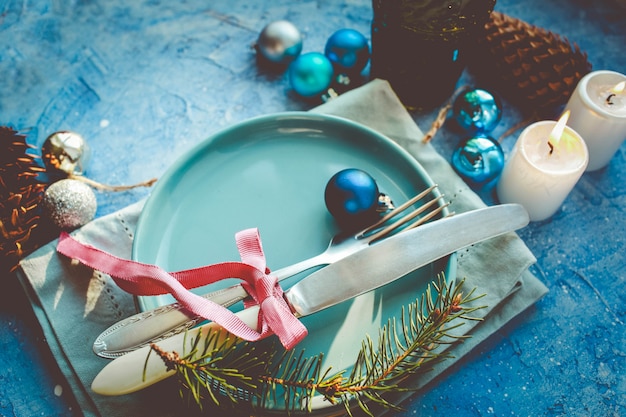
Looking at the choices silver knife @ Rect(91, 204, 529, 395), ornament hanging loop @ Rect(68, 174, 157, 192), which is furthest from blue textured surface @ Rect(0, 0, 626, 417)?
silver knife @ Rect(91, 204, 529, 395)

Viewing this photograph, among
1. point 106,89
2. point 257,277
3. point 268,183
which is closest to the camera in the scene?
point 257,277

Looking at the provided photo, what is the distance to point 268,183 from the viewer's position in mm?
617

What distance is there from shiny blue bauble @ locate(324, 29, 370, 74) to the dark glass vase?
18mm

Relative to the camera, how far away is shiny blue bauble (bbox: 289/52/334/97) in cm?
72

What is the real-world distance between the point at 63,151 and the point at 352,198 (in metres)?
0.37

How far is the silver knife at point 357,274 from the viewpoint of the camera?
Answer: 1.47ft

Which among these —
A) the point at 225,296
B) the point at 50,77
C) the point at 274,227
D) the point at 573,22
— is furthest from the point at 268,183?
the point at 573,22

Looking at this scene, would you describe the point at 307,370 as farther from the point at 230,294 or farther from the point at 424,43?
the point at 424,43

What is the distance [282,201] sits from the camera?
604 millimetres

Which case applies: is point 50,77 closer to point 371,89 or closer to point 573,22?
point 371,89

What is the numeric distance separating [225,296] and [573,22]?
2.24ft

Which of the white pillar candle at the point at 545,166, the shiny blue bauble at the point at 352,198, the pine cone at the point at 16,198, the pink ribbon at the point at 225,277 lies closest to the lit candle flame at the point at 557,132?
the white pillar candle at the point at 545,166

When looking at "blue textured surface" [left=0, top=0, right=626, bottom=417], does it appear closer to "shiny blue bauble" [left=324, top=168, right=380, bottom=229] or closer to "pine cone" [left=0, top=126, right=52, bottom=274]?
"pine cone" [left=0, top=126, right=52, bottom=274]

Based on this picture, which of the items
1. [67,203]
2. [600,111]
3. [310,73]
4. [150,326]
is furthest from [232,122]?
[600,111]
